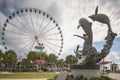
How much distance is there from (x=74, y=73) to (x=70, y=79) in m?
2.20

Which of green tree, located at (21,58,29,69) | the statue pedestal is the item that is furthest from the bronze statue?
green tree, located at (21,58,29,69)

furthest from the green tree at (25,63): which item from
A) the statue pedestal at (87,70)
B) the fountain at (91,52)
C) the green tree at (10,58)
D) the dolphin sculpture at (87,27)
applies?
the statue pedestal at (87,70)

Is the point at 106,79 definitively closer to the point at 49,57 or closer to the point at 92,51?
the point at 92,51

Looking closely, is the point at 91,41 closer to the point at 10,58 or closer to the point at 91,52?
the point at 91,52

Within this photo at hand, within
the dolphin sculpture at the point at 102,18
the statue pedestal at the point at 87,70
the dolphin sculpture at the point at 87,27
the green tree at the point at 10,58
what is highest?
the dolphin sculpture at the point at 102,18

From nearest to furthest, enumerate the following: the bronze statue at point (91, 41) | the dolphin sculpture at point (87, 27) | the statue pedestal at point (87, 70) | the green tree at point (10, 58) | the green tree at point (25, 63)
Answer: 1. the statue pedestal at point (87, 70)
2. the bronze statue at point (91, 41)
3. the dolphin sculpture at point (87, 27)
4. the green tree at point (10, 58)
5. the green tree at point (25, 63)

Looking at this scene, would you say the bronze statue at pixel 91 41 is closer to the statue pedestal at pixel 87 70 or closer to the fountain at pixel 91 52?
Answer: the fountain at pixel 91 52

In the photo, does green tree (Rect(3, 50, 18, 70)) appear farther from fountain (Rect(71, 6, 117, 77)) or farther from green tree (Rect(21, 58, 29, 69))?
fountain (Rect(71, 6, 117, 77))

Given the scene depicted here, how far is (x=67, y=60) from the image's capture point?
102875 mm

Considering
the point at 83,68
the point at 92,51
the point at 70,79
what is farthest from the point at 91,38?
the point at 70,79

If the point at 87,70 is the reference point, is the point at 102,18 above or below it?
above

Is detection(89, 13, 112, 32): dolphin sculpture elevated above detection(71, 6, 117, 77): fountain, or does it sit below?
above

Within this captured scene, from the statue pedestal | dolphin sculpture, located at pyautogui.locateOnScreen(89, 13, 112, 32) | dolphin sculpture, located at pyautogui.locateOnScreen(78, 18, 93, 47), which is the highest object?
dolphin sculpture, located at pyautogui.locateOnScreen(89, 13, 112, 32)

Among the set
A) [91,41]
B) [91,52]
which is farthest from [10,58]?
[91,52]
